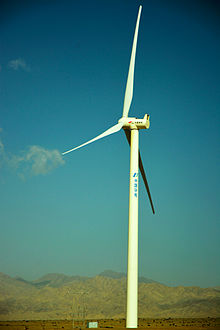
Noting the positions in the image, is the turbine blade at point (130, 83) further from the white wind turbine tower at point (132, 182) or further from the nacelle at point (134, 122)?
the nacelle at point (134, 122)

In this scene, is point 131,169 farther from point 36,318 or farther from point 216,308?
point 216,308

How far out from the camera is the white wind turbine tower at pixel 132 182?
145 ft

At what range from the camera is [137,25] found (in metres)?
49.9

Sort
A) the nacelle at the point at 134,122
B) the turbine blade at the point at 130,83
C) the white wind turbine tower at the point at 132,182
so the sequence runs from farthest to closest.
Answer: the turbine blade at the point at 130,83 → the nacelle at the point at 134,122 → the white wind turbine tower at the point at 132,182

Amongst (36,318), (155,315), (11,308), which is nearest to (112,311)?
(155,315)

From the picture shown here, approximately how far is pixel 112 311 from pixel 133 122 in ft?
488

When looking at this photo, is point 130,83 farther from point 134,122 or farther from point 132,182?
point 132,182

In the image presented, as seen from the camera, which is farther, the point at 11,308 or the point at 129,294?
the point at 11,308

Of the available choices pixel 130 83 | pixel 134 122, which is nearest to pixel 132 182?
pixel 134 122

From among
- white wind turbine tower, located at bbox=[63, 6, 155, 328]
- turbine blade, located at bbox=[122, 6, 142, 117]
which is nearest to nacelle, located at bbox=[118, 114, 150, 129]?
white wind turbine tower, located at bbox=[63, 6, 155, 328]

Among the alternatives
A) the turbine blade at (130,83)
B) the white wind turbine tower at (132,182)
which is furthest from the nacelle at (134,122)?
the turbine blade at (130,83)

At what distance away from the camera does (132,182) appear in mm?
47000

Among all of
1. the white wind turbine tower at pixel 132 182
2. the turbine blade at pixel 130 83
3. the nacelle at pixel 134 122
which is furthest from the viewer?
the turbine blade at pixel 130 83

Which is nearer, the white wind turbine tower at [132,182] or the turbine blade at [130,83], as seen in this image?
the white wind turbine tower at [132,182]
